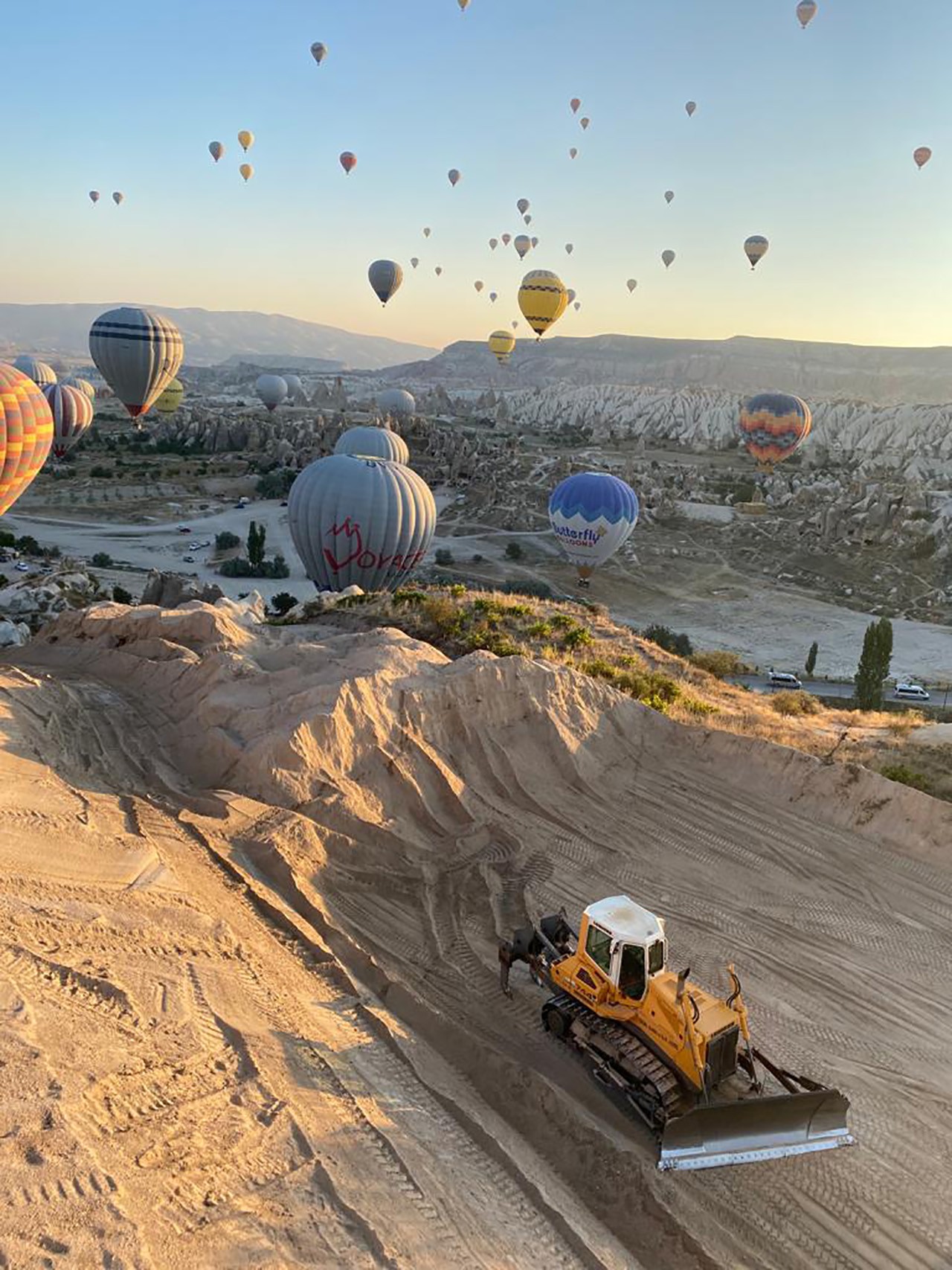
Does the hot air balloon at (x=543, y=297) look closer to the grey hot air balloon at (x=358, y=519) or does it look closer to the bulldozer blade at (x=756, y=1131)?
the grey hot air balloon at (x=358, y=519)

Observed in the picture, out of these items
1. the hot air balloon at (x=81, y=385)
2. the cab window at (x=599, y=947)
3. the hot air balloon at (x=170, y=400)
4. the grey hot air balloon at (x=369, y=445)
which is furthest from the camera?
the hot air balloon at (x=170, y=400)

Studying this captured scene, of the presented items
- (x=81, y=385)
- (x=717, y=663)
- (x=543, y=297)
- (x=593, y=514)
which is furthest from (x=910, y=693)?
(x=81, y=385)

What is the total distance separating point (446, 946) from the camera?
10.5 metres

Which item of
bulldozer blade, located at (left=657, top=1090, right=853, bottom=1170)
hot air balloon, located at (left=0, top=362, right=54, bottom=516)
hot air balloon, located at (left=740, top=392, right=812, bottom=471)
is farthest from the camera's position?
hot air balloon, located at (left=740, top=392, right=812, bottom=471)

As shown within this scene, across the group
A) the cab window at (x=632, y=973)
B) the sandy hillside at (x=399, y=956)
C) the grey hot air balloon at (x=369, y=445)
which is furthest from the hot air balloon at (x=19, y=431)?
the grey hot air balloon at (x=369, y=445)

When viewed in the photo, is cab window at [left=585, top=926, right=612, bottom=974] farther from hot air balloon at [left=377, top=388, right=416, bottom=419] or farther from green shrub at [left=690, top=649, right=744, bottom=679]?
hot air balloon at [left=377, top=388, right=416, bottom=419]

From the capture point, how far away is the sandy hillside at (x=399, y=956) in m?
6.18

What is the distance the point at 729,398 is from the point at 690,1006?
172 meters

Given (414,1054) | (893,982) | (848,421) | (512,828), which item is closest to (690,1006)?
(414,1054)

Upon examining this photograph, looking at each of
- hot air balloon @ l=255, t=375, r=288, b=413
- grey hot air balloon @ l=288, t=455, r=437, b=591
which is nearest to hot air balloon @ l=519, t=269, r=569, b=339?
grey hot air balloon @ l=288, t=455, r=437, b=591

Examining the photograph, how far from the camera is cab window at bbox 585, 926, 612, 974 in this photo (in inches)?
332

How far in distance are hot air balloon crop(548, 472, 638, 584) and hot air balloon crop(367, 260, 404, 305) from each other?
27.3 m

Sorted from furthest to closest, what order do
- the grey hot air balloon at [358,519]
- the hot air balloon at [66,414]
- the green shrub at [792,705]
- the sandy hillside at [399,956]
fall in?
the hot air balloon at [66,414] < the grey hot air balloon at [358,519] < the green shrub at [792,705] < the sandy hillside at [399,956]

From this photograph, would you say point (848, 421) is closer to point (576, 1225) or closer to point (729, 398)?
point (729, 398)
